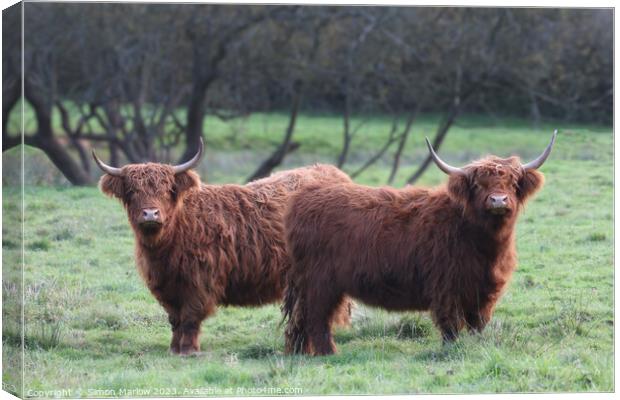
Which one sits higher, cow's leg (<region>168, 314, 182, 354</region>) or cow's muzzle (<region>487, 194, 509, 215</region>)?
cow's muzzle (<region>487, 194, 509, 215</region>)

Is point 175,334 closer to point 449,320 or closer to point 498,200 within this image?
point 449,320

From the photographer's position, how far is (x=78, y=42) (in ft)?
41.5

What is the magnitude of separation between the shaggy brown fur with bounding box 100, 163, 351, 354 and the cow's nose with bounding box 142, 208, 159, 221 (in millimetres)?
37

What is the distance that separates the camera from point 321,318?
7.46m

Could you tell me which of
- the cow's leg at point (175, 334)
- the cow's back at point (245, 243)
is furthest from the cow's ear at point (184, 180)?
the cow's leg at point (175, 334)

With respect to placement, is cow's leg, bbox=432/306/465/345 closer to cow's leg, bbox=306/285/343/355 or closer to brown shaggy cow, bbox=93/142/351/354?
cow's leg, bbox=306/285/343/355

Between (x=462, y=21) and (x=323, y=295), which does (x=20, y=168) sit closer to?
(x=323, y=295)

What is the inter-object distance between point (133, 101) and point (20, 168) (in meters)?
7.70

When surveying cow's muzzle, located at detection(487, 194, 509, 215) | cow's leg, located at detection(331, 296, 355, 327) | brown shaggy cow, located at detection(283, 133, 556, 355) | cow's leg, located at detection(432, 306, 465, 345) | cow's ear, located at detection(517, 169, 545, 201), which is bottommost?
cow's leg, located at detection(331, 296, 355, 327)

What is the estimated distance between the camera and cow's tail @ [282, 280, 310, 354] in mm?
7520

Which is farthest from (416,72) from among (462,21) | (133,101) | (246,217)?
(246,217)

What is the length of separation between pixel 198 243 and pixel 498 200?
76.6 inches

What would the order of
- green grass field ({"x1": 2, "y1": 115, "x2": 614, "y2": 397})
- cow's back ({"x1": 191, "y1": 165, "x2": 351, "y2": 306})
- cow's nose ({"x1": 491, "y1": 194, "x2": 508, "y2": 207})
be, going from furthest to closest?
cow's back ({"x1": 191, "y1": 165, "x2": 351, "y2": 306}) → cow's nose ({"x1": 491, "y1": 194, "x2": 508, "y2": 207}) → green grass field ({"x1": 2, "y1": 115, "x2": 614, "y2": 397})

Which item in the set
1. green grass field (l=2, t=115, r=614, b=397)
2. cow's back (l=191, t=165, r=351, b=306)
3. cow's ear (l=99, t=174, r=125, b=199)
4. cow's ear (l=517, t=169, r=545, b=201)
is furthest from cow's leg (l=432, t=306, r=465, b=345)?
cow's ear (l=99, t=174, r=125, b=199)
